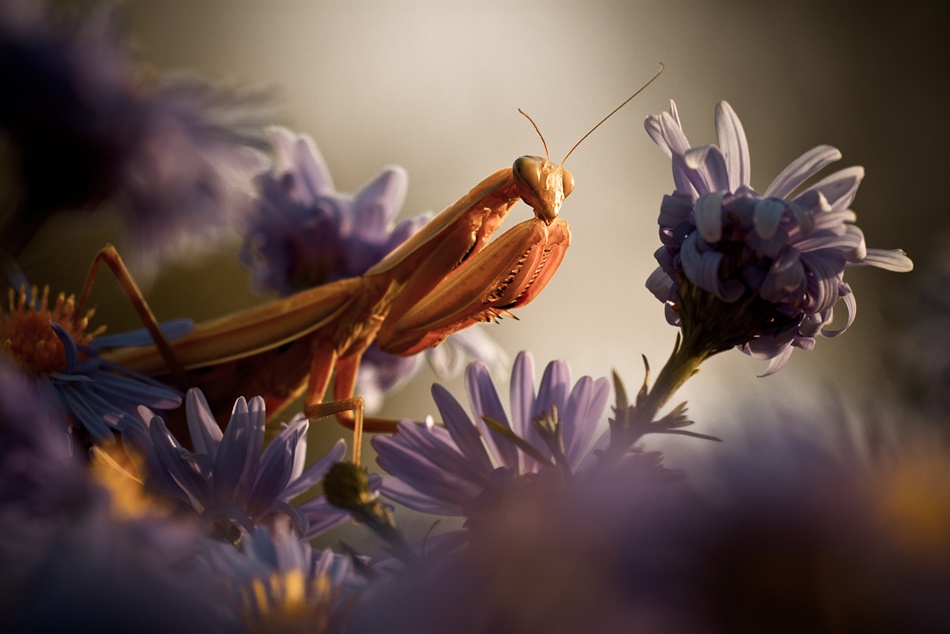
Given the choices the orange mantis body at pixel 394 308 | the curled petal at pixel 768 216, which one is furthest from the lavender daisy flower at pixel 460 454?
the orange mantis body at pixel 394 308

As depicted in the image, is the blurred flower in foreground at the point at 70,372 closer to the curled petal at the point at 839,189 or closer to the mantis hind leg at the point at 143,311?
the mantis hind leg at the point at 143,311

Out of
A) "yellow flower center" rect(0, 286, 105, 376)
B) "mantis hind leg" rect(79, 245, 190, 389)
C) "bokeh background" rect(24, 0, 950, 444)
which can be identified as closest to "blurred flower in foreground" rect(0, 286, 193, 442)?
"yellow flower center" rect(0, 286, 105, 376)

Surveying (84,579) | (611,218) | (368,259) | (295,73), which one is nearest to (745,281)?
(84,579)

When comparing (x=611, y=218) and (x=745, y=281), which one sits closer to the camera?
(x=745, y=281)

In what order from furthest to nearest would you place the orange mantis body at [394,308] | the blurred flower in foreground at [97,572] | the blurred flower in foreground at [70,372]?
the orange mantis body at [394,308] < the blurred flower in foreground at [70,372] < the blurred flower in foreground at [97,572]

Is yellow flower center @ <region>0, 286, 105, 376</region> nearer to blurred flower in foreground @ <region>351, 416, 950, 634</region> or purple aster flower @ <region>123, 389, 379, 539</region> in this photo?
purple aster flower @ <region>123, 389, 379, 539</region>

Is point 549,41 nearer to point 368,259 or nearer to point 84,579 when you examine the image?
point 368,259
